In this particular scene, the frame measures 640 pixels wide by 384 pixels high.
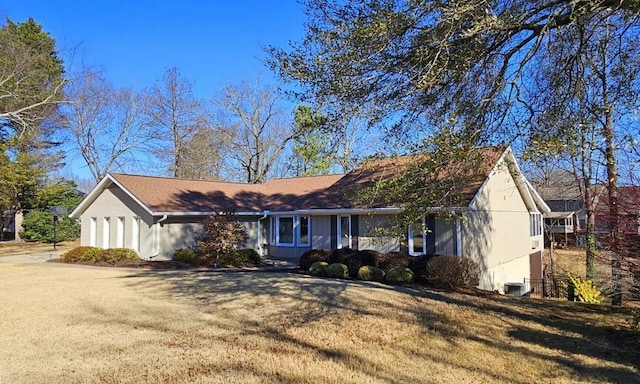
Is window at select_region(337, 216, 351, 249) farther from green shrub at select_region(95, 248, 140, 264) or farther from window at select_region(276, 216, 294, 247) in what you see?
green shrub at select_region(95, 248, 140, 264)

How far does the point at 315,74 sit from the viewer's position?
749 cm

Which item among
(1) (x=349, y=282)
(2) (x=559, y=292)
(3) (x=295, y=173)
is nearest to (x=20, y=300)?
(1) (x=349, y=282)

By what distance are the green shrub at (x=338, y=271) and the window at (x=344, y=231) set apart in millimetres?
3726

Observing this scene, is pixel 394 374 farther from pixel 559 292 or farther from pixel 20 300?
pixel 559 292

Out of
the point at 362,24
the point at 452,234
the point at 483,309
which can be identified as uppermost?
the point at 362,24

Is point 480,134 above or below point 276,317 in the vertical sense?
above

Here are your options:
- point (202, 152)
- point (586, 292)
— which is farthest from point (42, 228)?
point (586, 292)

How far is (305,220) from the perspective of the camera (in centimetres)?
2252

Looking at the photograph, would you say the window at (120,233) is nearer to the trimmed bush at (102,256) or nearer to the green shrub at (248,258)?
the trimmed bush at (102,256)

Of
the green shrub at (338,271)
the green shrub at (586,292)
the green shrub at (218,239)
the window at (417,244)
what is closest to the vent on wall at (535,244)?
the green shrub at (586,292)

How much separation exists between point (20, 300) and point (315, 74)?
9157 mm

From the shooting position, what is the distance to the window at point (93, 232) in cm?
2400

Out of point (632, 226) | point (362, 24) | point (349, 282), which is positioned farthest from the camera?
point (349, 282)

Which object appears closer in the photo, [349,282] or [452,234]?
[349,282]
